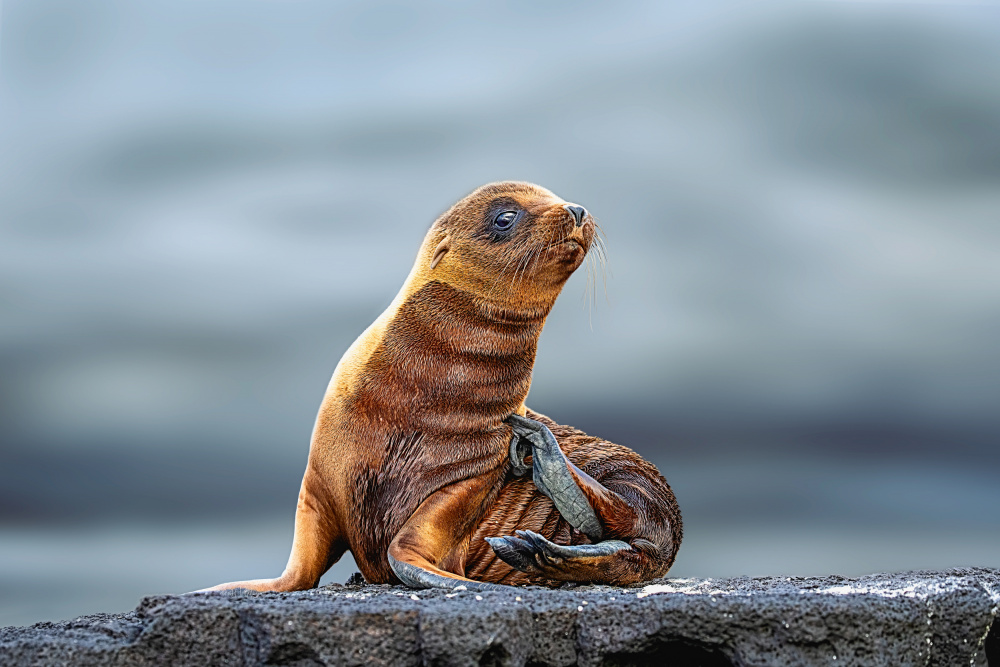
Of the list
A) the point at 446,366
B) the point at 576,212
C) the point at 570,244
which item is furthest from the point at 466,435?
the point at 576,212

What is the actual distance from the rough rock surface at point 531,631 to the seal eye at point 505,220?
1.57 metres

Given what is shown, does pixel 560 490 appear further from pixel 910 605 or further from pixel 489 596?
pixel 910 605

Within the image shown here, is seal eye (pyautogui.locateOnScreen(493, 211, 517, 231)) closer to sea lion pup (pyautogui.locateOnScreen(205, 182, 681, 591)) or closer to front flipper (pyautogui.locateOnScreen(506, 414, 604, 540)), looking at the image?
sea lion pup (pyautogui.locateOnScreen(205, 182, 681, 591))

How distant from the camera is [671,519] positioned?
5379 millimetres

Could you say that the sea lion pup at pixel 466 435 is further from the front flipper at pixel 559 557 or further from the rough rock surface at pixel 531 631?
the rough rock surface at pixel 531 631

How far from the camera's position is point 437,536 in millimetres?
4820

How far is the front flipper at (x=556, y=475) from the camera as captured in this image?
16.3 feet

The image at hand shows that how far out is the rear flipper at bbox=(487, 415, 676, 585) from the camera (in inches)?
188

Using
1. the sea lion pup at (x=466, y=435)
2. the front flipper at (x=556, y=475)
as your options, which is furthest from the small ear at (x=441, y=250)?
the front flipper at (x=556, y=475)

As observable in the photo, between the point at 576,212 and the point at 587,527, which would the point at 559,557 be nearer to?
the point at 587,527

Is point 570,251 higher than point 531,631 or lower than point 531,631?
higher

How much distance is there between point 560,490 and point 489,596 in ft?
3.39

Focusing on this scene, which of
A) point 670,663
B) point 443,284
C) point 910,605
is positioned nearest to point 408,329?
point 443,284

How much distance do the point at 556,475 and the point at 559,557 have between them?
13.7 inches
